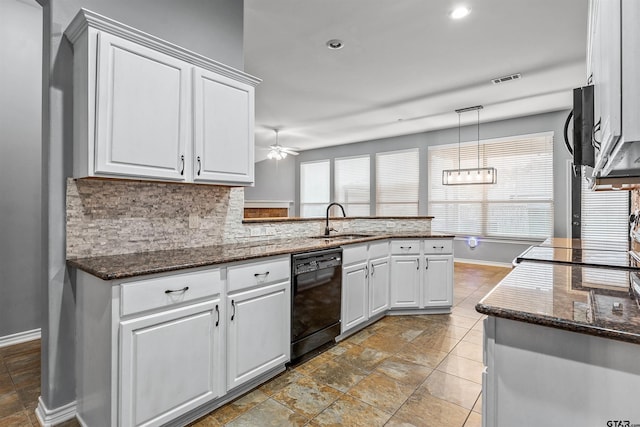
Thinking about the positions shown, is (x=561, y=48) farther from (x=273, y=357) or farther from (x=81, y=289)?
(x=81, y=289)

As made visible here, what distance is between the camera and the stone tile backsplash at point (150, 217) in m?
1.97

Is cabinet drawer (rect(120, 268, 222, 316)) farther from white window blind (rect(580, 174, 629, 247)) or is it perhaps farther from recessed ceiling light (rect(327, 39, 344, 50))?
white window blind (rect(580, 174, 629, 247))

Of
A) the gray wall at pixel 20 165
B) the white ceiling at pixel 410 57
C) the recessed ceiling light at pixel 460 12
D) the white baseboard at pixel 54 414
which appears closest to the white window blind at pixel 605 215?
the white ceiling at pixel 410 57

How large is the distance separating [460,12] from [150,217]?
124 inches

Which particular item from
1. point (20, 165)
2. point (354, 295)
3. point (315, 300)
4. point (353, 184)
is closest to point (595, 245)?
point (354, 295)

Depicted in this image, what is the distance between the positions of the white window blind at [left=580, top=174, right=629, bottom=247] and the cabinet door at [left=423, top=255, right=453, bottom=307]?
11.2 ft

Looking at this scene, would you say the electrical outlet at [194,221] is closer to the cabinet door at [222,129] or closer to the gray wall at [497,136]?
the cabinet door at [222,129]

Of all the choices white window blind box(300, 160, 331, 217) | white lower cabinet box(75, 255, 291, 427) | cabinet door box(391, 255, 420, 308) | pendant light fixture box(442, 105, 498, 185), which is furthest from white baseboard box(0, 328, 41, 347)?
white window blind box(300, 160, 331, 217)

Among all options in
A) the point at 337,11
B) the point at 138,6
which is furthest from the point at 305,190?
the point at 138,6

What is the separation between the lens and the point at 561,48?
143 inches

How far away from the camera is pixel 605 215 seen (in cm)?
546

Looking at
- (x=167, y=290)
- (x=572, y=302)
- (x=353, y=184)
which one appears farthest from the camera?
(x=353, y=184)

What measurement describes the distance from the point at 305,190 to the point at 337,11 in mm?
7078

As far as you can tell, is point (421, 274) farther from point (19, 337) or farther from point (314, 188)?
point (314, 188)
